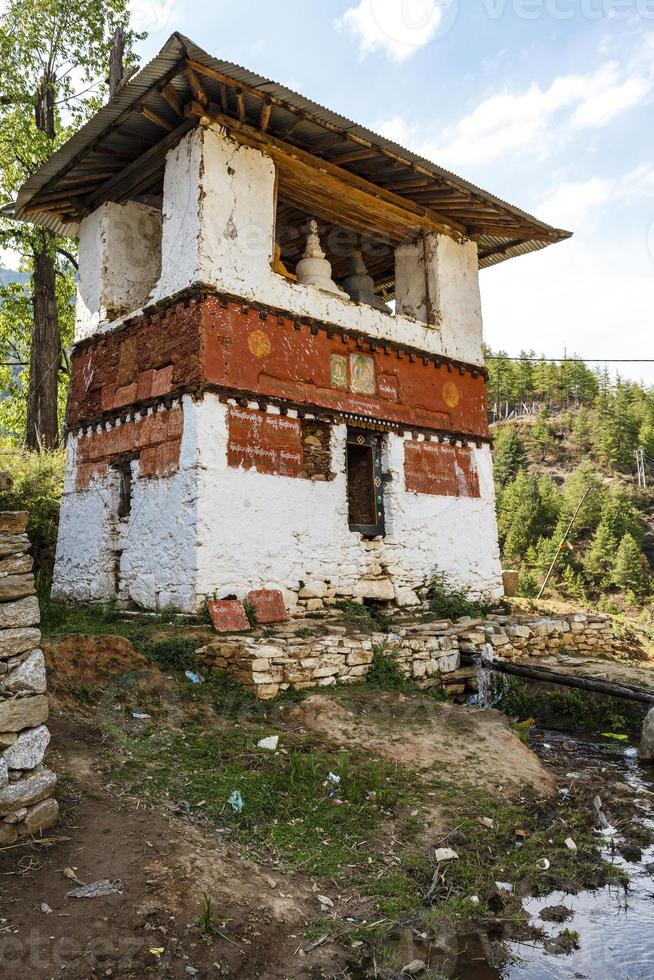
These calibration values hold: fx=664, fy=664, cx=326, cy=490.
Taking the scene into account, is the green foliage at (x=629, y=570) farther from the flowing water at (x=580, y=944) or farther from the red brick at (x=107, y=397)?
the flowing water at (x=580, y=944)

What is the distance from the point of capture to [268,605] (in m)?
9.53

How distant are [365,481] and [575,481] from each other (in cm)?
6334

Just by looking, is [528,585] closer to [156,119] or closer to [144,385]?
[144,385]

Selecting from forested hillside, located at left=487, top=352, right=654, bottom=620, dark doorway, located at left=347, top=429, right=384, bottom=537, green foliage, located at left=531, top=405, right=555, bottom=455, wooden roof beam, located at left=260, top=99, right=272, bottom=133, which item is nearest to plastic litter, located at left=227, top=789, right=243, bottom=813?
dark doorway, located at left=347, top=429, right=384, bottom=537

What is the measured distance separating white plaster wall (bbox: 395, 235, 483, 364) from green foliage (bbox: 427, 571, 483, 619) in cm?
445

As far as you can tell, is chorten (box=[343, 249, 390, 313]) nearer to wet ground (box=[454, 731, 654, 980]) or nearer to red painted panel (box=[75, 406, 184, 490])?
red painted panel (box=[75, 406, 184, 490])

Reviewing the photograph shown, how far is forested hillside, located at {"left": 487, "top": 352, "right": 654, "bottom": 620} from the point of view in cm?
5597

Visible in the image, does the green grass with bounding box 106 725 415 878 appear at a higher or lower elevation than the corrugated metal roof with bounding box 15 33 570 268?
lower

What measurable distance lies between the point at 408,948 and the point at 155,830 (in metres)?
1.81

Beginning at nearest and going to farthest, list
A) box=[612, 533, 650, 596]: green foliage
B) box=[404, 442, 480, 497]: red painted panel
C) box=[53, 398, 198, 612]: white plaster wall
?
box=[53, 398, 198, 612]: white plaster wall, box=[404, 442, 480, 497]: red painted panel, box=[612, 533, 650, 596]: green foliage

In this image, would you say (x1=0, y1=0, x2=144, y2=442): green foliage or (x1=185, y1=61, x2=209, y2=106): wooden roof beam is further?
(x1=0, y1=0, x2=144, y2=442): green foliage

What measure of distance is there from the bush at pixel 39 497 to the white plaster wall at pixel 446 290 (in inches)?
322

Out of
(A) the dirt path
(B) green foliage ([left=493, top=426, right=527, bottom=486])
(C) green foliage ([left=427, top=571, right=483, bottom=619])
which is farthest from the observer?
(B) green foliage ([left=493, top=426, right=527, bottom=486])

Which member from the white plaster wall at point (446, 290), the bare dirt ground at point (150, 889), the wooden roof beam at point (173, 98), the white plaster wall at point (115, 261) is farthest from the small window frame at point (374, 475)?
the wooden roof beam at point (173, 98)
